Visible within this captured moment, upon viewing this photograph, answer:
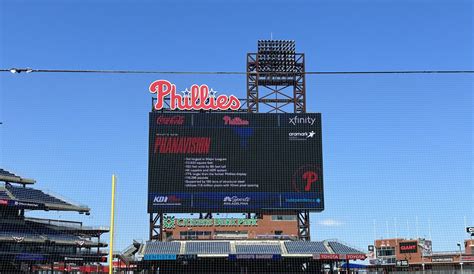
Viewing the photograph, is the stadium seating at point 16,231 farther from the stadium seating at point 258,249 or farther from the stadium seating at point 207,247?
the stadium seating at point 258,249

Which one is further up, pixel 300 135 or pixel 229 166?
pixel 300 135

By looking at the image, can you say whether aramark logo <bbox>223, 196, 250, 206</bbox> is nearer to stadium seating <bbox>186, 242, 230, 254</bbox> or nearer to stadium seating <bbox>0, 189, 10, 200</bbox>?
stadium seating <bbox>186, 242, 230, 254</bbox>

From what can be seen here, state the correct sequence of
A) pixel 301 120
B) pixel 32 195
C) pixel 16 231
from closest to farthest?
1. pixel 301 120
2. pixel 16 231
3. pixel 32 195

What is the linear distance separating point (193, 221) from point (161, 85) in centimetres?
783

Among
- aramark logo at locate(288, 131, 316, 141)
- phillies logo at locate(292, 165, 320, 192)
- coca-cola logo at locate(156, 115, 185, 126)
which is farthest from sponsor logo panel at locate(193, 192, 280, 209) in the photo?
coca-cola logo at locate(156, 115, 185, 126)

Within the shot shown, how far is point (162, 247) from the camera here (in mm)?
31594

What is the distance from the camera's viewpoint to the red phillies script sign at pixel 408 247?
64.2 metres

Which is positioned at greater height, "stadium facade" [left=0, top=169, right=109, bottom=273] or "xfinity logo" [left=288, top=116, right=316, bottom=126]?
"xfinity logo" [left=288, top=116, right=316, bottom=126]

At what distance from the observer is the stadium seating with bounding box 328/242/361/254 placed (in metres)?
32.5

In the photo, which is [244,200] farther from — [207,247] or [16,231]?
[16,231]

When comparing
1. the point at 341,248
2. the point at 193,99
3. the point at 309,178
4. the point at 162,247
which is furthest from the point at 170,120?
the point at 341,248

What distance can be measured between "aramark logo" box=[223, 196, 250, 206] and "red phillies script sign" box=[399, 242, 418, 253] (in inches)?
1585

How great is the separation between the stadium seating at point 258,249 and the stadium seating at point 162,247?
3.36m

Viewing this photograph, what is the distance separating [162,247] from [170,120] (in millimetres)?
7070
